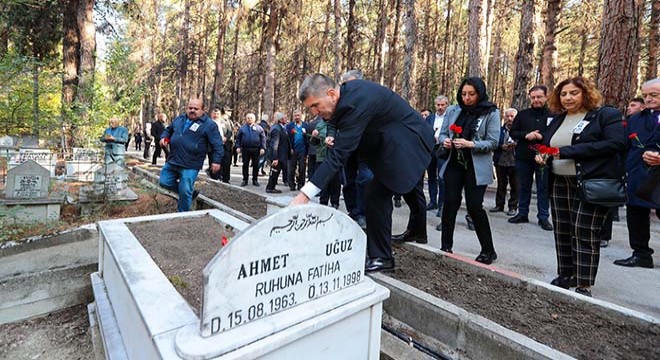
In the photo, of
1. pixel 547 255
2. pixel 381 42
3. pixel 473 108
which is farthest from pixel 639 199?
pixel 381 42

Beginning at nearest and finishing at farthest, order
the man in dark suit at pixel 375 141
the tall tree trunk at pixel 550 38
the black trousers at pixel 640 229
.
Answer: the man in dark suit at pixel 375 141, the black trousers at pixel 640 229, the tall tree trunk at pixel 550 38

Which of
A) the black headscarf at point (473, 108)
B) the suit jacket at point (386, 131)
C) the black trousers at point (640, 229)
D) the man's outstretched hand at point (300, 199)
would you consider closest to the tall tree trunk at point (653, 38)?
the black trousers at point (640, 229)

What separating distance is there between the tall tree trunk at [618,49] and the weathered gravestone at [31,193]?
8.73 meters

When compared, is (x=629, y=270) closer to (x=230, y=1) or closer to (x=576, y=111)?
(x=576, y=111)

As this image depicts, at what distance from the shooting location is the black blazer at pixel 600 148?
2.82 m

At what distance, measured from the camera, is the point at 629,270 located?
3891 mm

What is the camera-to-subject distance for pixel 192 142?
5.48 m

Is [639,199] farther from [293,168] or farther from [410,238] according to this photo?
[293,168]

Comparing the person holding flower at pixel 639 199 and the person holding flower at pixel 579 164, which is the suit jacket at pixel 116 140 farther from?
the person holding flower at pixel 639 199

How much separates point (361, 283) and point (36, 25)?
15.8m

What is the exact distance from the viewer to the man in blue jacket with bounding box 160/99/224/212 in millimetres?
5480

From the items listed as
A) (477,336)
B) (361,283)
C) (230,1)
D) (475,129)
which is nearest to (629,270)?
(475,129)

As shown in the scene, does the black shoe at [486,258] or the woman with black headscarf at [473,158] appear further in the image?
the black shoe at [486,258]

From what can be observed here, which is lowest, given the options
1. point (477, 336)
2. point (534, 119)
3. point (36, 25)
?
point (477, 336)
